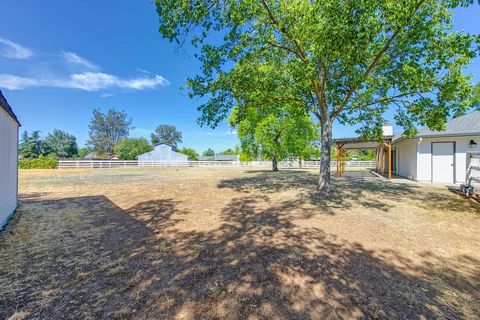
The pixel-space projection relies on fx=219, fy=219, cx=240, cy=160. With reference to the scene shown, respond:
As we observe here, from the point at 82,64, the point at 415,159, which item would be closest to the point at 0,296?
the point at 415,159

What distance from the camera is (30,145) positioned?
157 ft

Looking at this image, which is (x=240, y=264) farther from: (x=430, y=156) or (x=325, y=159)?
(x=430, y=156)

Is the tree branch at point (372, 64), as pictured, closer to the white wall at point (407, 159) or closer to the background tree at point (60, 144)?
the white wall at point (407, 159)

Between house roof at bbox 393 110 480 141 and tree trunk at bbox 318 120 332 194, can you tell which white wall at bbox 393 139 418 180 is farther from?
tree trunk at bbox 318 120 332 194

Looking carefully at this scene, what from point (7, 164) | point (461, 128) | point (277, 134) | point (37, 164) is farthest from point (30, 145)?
point (461, 128)

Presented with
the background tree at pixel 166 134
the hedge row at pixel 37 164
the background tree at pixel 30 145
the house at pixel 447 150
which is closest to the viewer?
the house at pixel 447 150

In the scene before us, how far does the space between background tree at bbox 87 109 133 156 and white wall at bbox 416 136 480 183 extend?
230 feet

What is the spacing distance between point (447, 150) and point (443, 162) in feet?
2.22

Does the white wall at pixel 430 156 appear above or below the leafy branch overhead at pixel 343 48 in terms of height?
below

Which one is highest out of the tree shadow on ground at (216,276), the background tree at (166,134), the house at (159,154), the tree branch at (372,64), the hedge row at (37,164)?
the background tree at (166,134)

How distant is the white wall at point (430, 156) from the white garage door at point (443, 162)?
0.54 ft

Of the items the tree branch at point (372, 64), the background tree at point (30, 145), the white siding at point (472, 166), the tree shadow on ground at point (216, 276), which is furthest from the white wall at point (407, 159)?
the background tree at point (30, 145)

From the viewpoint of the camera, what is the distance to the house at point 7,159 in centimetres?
474

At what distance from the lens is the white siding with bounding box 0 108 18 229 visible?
15.6ft
